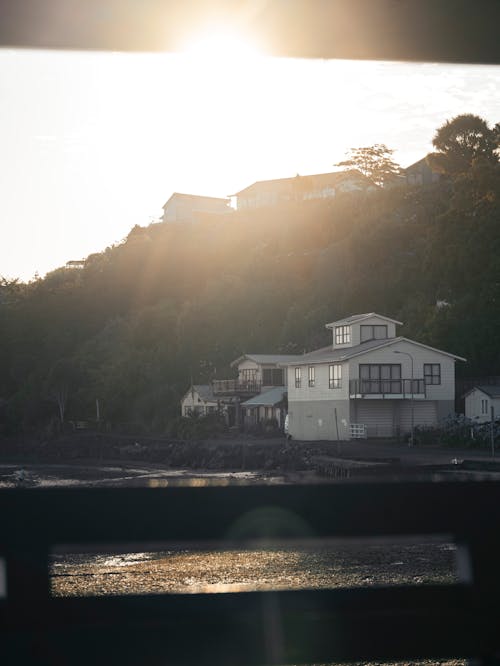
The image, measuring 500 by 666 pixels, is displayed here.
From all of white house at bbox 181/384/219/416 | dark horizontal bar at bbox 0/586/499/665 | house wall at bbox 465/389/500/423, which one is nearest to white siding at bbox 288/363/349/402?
house wall at bbox 465/389/500/423

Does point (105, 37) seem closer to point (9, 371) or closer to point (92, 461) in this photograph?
point (92, 461)

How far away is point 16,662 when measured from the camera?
9.57 feet

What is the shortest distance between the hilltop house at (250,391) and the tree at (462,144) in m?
28.1

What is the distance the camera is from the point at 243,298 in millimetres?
86188

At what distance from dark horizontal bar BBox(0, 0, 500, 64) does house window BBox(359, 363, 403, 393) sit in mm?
49855

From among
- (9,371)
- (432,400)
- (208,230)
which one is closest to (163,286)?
(208,230)

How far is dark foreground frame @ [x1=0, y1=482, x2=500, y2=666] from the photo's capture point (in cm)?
300

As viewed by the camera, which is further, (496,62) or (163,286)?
(163,286)

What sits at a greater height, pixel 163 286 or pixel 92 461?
pixel 163 286

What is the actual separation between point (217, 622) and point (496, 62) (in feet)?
10.4

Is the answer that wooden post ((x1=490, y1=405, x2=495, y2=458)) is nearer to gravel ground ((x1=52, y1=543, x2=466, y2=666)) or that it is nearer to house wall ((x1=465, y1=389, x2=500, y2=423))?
house wall ((x1=465, y1=389, x2=500, y2=423))

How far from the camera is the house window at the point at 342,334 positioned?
58.2m

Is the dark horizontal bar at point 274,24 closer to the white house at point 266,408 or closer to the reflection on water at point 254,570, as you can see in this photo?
the reflection on water at point 254,570

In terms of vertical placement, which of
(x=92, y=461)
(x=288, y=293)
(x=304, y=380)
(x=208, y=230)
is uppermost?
(x=208, y=230)
